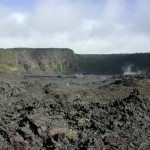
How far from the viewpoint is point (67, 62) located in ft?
352

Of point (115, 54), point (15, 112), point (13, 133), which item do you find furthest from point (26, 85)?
point (115, 54)

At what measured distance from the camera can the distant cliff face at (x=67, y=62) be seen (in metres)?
97.8

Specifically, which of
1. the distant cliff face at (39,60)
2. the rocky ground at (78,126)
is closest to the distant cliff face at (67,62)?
the distant cliff face at (39,60)

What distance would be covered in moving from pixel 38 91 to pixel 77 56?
7307 cm

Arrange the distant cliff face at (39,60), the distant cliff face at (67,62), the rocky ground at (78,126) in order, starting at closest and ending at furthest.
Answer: the rocky ground at (78,126)
the distant cliff face at (39,60)
the distant cliff face at (67,62)

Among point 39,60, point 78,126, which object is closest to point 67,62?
point 39,60

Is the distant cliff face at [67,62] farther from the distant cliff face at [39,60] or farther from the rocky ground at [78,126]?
the rocky ground at [78,126]

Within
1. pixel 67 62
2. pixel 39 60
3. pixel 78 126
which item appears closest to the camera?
pixel 78 126

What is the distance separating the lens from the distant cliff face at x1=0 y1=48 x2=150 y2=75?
97.8 metres

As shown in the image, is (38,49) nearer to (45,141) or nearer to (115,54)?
(115,54)

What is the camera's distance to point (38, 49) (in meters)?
104

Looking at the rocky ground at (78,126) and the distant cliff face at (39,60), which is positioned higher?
the distant cliff face at (39,60)

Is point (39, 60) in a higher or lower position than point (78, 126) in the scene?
higher

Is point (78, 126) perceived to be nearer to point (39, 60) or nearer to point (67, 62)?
point (39, 60)
